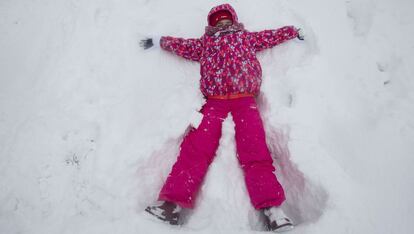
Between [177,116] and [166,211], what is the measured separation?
0.92 metres

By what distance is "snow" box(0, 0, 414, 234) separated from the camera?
2074 mm

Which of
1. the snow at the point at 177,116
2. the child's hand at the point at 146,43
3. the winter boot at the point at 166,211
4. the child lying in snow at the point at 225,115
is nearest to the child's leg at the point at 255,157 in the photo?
the child lying in snow at the point at 225,115

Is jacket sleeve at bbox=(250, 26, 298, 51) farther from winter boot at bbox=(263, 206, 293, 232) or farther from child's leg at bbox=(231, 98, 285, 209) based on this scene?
winter boot at bbox=(263, 206, 293, 232)

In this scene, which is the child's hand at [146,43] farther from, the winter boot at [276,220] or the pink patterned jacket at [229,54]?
the winter boot at [276,220]

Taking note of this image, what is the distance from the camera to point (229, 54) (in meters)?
2.83

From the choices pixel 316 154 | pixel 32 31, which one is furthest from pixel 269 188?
pixel 32 31

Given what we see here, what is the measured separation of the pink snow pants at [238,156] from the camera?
207 centimetres

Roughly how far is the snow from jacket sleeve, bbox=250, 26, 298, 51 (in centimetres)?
12

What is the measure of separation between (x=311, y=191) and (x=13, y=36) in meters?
3.21

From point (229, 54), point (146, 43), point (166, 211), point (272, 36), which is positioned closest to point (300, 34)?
point (272, 36)

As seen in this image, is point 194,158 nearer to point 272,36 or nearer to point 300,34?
point 272,36

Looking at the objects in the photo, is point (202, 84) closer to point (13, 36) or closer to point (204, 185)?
point (204, 185)

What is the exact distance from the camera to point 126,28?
318 centimetres

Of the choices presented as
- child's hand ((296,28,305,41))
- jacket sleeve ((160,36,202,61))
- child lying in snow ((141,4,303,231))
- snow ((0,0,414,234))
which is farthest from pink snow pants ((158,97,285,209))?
child's hand ((296,28,305,41))
